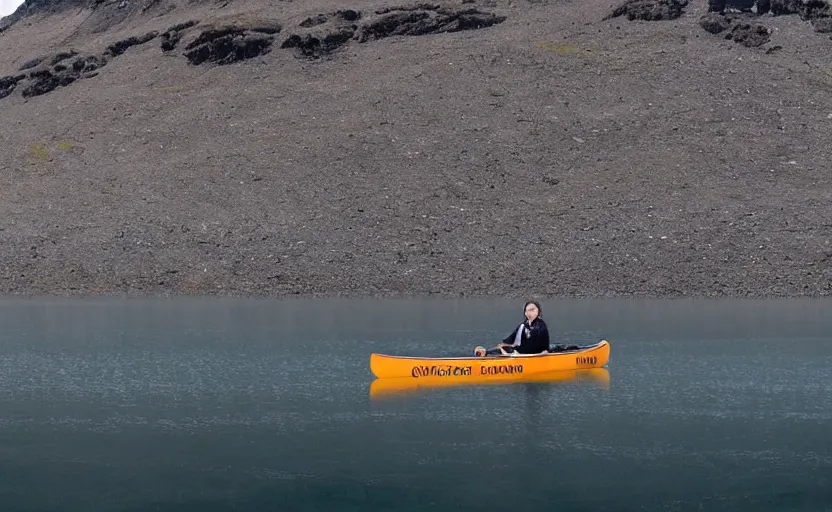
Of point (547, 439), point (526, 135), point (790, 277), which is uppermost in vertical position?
point (547, 439)

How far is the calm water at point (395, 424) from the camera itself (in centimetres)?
1844

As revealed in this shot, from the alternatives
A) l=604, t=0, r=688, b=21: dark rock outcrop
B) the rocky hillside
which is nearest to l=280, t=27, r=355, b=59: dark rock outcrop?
the rocky hillside

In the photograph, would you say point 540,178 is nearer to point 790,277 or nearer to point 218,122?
point 790,277

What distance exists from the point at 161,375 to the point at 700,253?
106 feet

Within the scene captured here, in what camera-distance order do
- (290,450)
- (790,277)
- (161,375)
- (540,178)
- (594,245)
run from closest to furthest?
1. (290,450)
2. (161,375)
3. (790,277)
4. (594,245)
5. (540,178)

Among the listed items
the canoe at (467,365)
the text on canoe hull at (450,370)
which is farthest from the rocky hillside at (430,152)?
the text on canoe hull at (450,370)

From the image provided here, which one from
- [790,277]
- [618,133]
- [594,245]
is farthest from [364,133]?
[790,277]

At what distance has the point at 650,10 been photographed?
280 feet

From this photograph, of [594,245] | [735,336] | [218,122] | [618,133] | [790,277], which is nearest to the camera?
[735,336]

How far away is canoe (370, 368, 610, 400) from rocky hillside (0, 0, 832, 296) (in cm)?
1975

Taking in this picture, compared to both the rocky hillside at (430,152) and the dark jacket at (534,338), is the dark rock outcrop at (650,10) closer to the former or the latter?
the rocky hillside at (430,152)

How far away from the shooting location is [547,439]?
72.8 ft

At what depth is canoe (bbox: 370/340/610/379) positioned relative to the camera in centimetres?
2800

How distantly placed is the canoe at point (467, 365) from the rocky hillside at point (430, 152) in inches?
799
